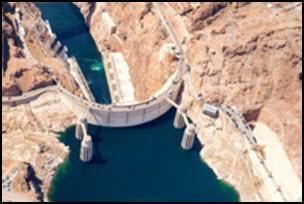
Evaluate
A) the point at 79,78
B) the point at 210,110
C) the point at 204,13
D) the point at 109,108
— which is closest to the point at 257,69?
the point at 210,110

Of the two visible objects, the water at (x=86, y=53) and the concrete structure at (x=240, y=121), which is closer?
the concrete structure at (x=240, y=121)

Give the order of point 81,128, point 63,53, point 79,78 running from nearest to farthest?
point 81,128, point 79,78, point 63,53

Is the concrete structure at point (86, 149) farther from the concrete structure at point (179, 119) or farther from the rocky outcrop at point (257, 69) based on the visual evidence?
the rocky outcrop at point (257, 69)

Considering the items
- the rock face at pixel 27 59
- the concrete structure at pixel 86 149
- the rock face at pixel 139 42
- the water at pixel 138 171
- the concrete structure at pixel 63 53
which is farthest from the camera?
the concrete structure at pixel 63 53

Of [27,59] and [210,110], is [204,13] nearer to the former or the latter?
[210,110]

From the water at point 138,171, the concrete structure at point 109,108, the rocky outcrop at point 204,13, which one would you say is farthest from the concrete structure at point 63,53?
the rocky outcrop at point 204,13

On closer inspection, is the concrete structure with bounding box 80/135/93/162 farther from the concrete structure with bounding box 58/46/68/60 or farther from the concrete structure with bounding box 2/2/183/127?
the concrete structure with bounding box 58/46/68/60
